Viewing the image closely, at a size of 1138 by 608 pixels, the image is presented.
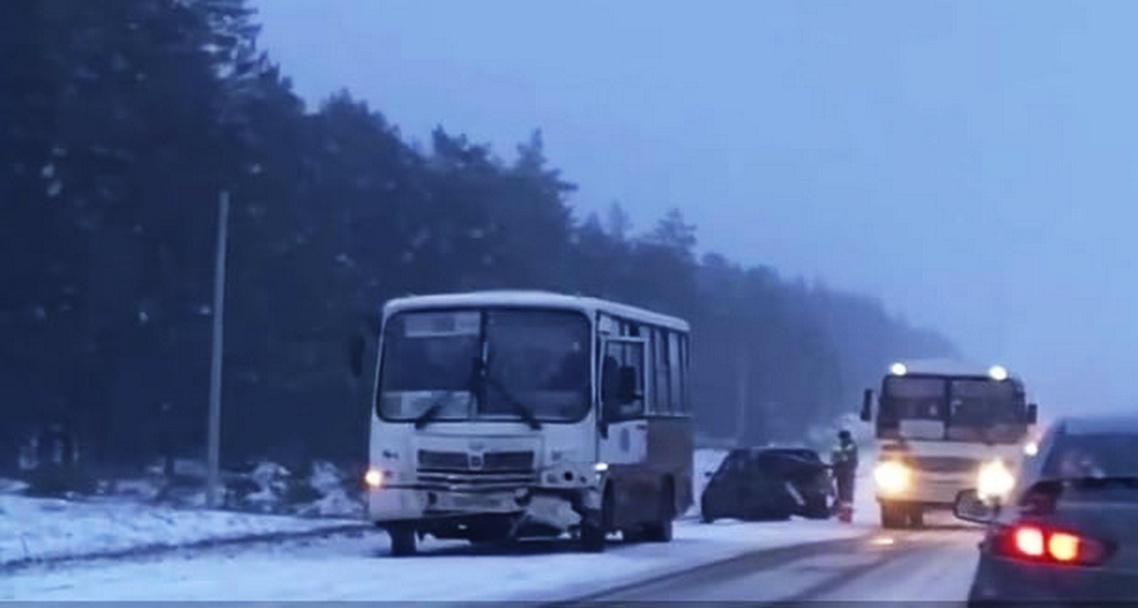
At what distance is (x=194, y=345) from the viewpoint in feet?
235

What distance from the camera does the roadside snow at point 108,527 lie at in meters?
29.1

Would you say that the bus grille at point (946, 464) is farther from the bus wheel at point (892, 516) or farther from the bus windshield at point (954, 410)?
the bus wheel at point (892, 516)

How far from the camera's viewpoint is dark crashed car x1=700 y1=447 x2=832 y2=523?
161 feet

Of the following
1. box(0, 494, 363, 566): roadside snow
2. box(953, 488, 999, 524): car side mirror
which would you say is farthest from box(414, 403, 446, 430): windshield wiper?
box(953, 488, 999, 524): car side mirror

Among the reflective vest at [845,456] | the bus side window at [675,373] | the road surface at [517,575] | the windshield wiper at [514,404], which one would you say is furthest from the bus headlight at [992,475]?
the windshield wiper at [514,404]

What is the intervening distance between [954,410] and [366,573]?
19.0 m

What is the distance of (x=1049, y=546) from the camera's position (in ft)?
39.4

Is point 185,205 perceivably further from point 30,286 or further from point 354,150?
point 354,150

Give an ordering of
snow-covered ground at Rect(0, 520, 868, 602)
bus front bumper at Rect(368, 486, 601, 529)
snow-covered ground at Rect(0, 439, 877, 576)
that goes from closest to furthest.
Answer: snow-covered ground at Rect(0, 520, 868, 602), snow-covered ground at Rect(0, 439, 877, 576), bus front bumper at Rect(368, 486, 601, 529)

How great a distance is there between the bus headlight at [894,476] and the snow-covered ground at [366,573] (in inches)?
331

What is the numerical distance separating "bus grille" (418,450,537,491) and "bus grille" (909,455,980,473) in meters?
13.5

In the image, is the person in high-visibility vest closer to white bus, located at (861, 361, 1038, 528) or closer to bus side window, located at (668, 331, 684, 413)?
white bus, located at (861, 361, 1038, 528)

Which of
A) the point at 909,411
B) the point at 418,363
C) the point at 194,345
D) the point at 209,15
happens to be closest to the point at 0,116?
the point at 194,345

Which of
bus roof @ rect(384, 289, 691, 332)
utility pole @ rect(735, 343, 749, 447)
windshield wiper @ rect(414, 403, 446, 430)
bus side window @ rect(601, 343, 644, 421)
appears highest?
utility pole @ rect(735, 343, 749, 447)
